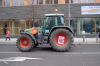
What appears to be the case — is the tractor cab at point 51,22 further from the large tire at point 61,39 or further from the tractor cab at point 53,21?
the large tire at point 61,39

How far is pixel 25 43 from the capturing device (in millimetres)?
18703

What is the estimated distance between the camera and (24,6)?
36.8 m

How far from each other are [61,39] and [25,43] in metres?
2.45

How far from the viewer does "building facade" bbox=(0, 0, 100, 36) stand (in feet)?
116

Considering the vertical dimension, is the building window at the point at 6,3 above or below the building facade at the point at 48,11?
above

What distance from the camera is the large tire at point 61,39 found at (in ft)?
59.7

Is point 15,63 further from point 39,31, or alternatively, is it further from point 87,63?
point 39,31

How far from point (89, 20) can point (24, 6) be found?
8.79m

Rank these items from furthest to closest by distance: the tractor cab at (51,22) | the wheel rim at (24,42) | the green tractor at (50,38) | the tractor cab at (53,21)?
the tractor cab at (53,21) → the tractor cab at (51,22) → the wheel rim at (24,42) → the green tractor at (50,38)

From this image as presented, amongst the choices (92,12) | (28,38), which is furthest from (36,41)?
(92,12)

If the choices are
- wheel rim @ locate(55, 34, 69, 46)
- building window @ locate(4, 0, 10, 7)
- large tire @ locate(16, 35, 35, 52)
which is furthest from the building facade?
wheel rim @ locate(55, 34, 69, 46)

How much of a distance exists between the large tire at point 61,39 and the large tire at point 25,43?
1353 mm

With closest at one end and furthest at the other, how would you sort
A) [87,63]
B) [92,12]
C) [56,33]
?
[87,63] → [56,33] → [92,12]

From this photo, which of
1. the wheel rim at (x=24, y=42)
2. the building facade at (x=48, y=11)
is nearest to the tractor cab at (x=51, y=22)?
the wheel rim at (x=24, y=42)
